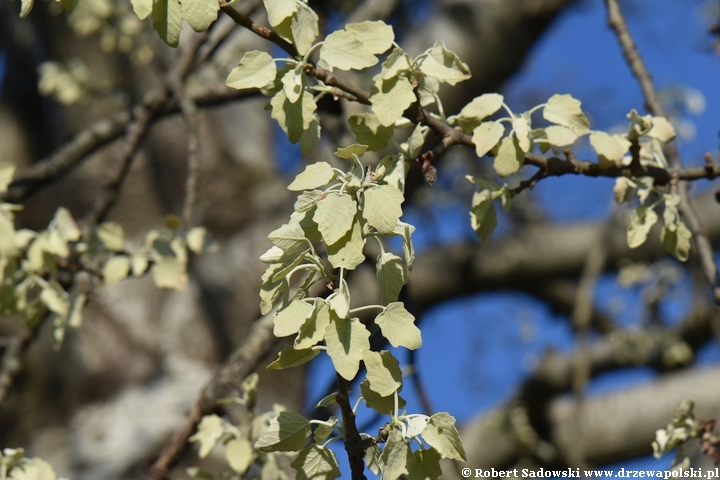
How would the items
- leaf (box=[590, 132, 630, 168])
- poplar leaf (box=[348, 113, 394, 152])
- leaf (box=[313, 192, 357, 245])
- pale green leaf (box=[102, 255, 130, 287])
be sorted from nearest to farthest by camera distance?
leaf (box=[313, 192, 357, 245])
poplar leaf (box=[348, 113, 394, 152])
leaf (box=[590, 132, 630, 168])
pale green leaf (box=[102, 255, 130, 287])

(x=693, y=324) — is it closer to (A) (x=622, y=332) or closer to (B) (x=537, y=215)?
(A) (x=622, y=332)

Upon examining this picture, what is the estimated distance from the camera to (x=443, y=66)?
2.35 ft

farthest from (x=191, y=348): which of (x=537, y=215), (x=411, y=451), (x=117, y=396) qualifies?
(x=537, y=215)

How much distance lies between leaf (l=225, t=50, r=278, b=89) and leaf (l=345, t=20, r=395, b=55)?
0.26 ft

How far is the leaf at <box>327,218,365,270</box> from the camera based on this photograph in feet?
1.91

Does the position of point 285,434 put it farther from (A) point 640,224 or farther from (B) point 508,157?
(A) point 640,224

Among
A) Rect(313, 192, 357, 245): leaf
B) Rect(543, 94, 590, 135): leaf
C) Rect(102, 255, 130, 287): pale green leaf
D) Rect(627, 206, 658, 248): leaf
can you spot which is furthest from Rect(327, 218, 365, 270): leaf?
Rect(102, 255, 130, 287): pale green leaf

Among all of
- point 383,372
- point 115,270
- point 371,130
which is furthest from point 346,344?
point 115,270

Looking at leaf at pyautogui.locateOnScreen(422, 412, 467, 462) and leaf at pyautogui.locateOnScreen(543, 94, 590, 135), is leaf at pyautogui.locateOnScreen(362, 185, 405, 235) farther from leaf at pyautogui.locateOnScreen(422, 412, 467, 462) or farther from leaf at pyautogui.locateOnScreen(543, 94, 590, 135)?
leaf at pyautogui.locateOnScreen(543, 94, 590, 135)

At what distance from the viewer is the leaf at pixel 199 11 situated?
61 centimetres

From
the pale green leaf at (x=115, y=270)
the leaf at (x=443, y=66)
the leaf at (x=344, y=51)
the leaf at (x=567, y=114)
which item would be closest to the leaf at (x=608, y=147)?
the leaf at (x=567, y=114)

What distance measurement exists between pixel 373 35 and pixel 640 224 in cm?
40

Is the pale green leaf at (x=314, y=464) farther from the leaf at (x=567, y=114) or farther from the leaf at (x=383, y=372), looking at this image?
the leaf at (x=567, y=114)

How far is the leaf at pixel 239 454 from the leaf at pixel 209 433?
0.04 meters
